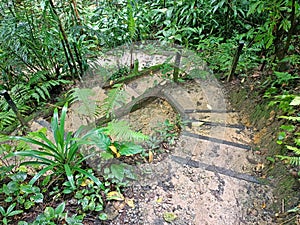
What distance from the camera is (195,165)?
82.9 inches

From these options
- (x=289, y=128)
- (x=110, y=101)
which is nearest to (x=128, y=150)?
(x=110, y=101)

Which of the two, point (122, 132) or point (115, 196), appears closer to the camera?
point (115, 196)

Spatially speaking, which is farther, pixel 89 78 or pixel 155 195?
pixel 89 78

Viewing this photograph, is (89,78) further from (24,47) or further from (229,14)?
(229,14)

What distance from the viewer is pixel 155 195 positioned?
6.02 ft

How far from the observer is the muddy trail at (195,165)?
174cm

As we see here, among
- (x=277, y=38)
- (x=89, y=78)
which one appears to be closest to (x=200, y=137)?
(x=277, y=38)

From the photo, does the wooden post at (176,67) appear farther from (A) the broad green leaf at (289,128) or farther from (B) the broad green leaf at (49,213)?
(B) the broad green leaf at (49,213)

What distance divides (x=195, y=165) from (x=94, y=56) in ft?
7.41

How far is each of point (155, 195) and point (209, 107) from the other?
141 cm

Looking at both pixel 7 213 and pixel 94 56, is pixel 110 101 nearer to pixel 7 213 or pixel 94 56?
pixel 7 213

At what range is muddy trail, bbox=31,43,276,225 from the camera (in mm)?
1744

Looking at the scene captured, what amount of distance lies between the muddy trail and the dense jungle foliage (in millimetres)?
221

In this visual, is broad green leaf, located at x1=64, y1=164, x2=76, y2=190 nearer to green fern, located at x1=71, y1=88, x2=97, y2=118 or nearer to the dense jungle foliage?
the dense jungle foliage
